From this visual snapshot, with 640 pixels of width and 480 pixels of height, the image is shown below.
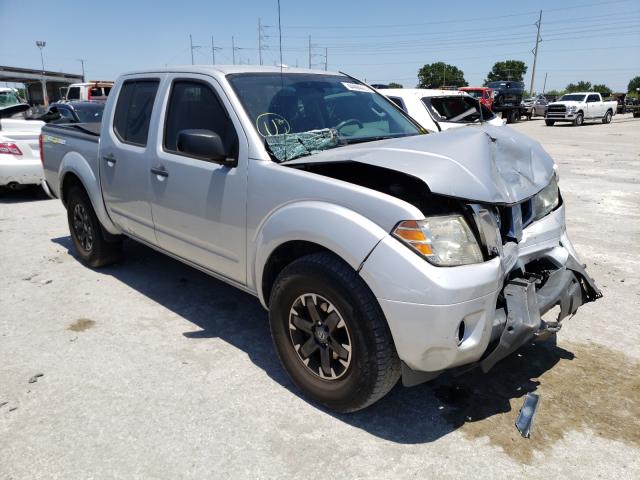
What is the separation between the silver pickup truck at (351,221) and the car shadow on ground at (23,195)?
6135mm

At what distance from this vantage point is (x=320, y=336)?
280 cm

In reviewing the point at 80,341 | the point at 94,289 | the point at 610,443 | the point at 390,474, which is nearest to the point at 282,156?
the point at 390,474

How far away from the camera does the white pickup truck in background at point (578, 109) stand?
94.8 feet

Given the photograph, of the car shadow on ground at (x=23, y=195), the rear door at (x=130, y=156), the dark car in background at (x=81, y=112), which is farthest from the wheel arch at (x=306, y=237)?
the dark car in background at (x=81, y=112)

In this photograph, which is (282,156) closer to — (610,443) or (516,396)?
(516,396)

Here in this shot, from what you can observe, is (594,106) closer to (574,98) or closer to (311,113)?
(574,98)

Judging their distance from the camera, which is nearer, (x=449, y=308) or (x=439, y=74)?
(x=449, y=308)

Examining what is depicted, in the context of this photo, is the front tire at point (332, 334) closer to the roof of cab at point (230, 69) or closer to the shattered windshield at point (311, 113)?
the shattered windshield at point (311, 113)

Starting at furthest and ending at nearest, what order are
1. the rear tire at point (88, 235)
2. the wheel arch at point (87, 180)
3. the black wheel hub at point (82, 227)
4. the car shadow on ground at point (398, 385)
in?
the black wheel hub at point (82, 227)
the rear tire at point (88, 235)
the wheel arch at point (87, 180)
the car shadow on ground at point (398, 385)

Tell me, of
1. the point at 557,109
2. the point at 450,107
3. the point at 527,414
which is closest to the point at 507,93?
the point at 557,109

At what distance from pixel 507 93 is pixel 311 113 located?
29.7m

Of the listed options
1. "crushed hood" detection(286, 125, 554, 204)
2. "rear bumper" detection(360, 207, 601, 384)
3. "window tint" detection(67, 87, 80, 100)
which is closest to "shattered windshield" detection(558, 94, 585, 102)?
"window tint" detection(67, 87, 80, 100)

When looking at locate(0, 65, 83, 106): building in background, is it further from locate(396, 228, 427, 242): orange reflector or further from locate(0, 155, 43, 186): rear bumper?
locate(396, 228, 427, 242): orange reflector

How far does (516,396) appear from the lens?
3.03 metres
